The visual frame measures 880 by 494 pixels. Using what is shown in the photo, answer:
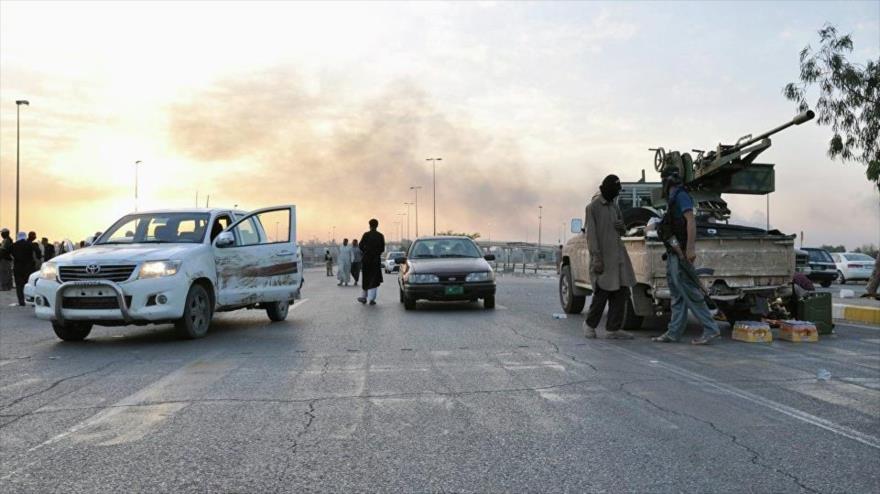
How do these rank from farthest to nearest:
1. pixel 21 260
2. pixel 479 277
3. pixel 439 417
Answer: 1. pixel 21 260
2. pixel 479 277
3. pixel 439 417

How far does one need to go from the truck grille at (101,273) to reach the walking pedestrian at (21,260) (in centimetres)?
994

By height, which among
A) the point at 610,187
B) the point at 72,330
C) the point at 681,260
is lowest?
the point at 72,330

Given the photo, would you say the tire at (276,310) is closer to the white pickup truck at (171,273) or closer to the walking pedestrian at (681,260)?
the white pickup truck at (171,273)

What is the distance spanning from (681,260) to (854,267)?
28.6 meters

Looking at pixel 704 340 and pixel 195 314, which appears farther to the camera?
pixel 195 314

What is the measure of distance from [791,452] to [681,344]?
15.8ft

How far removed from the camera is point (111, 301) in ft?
28.5

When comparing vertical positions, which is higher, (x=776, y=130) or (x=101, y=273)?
(x=776, y=130)

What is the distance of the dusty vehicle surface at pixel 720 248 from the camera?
948 centimetres

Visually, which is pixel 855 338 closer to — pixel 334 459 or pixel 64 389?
pixel 334 459

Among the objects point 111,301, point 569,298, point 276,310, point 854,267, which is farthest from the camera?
point 854,267

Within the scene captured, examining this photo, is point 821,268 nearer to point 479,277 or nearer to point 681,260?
point 479,277

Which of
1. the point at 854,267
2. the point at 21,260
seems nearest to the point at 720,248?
the point at 21,260

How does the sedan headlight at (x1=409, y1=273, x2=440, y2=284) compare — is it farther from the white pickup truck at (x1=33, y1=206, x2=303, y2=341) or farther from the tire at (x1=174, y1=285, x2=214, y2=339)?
the tire at (x1=174, y1=285, x2=214, y2=339)
